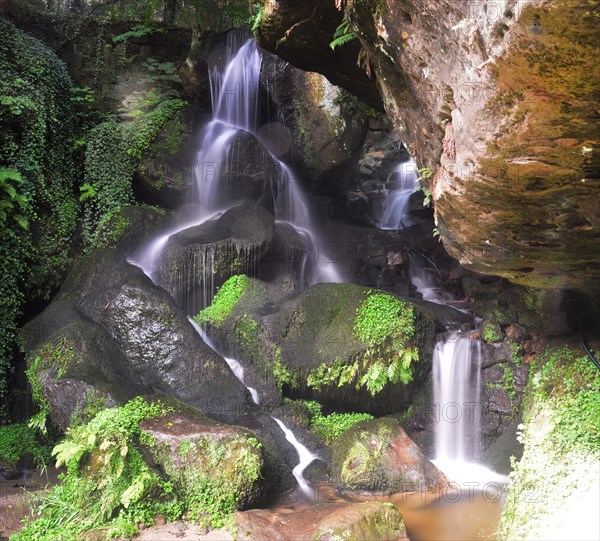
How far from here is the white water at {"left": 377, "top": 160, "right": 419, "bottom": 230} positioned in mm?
14023

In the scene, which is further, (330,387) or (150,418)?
(330,387)

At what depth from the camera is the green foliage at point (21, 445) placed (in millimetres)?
8375

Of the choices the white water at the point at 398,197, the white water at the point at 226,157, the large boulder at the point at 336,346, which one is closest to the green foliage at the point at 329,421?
the large boulder at the point at 336,346

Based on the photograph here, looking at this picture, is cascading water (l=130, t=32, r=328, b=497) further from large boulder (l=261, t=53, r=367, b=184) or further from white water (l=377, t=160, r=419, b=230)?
white water (l=377, t=160, r=419, b=230)

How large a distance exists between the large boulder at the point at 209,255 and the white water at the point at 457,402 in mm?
4111

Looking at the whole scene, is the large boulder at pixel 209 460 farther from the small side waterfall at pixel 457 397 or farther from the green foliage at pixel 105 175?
the green foliage at pixel 105 175

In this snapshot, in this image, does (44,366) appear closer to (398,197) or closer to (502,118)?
(502,118)

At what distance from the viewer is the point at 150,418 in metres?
7.03

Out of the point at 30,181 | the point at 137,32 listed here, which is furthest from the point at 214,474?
the point at 137,32

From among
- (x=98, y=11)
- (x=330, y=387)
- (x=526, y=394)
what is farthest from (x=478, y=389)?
(x=98, y=11)

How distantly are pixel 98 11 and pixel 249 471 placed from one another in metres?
14.2

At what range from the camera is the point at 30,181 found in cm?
1014

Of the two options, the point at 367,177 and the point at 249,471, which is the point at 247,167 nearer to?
the point at 367,177

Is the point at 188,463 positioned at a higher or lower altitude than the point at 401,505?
higher
